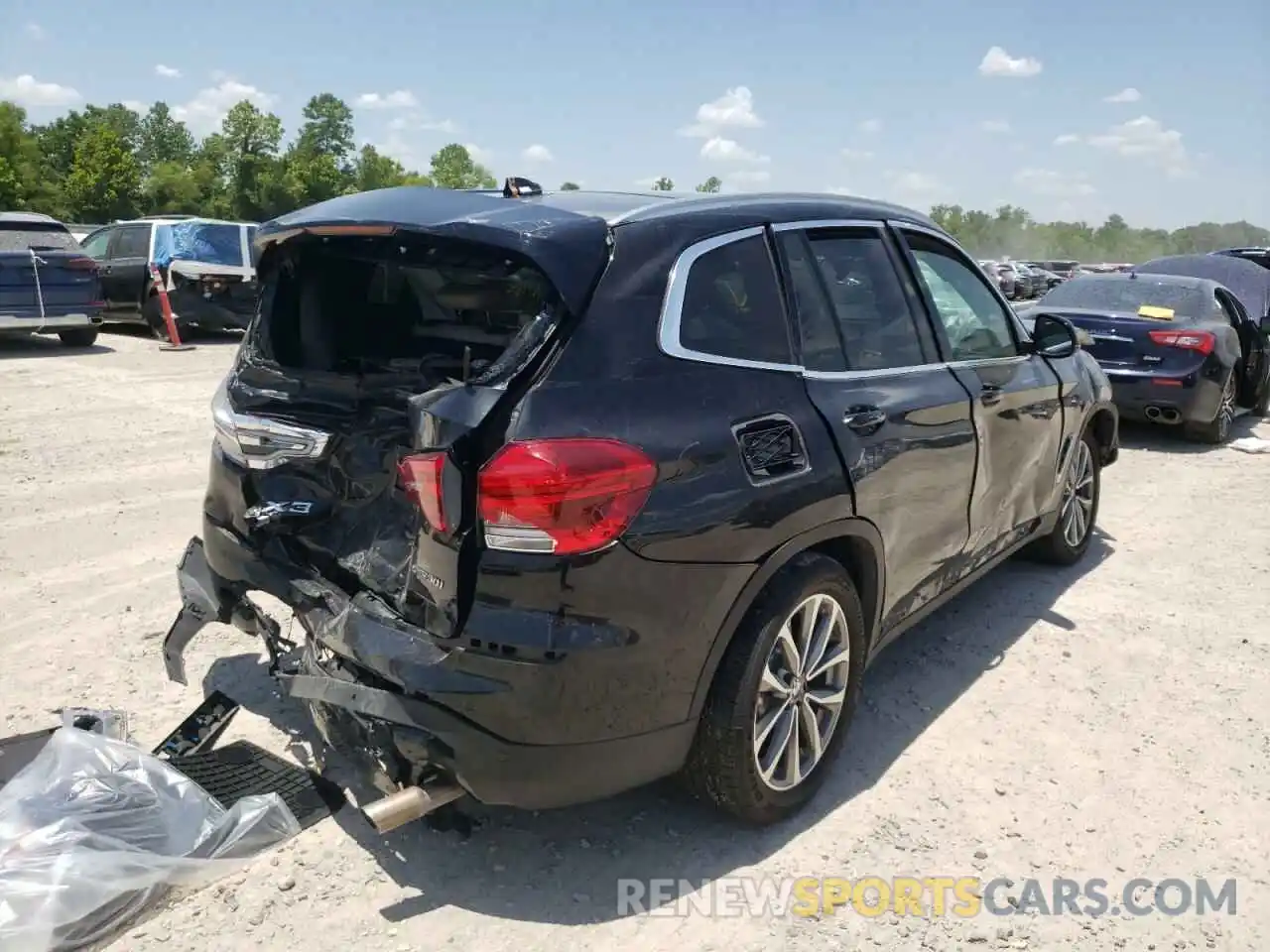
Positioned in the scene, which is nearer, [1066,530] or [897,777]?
[897,777]

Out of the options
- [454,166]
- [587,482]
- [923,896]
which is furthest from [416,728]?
[454,166]

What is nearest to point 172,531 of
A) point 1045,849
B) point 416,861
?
point 416,861

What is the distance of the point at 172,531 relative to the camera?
5.66 metres

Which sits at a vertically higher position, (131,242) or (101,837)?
(131,242)

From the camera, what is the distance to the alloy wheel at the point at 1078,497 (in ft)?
17.0

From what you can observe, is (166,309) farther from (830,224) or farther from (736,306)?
(736,306)

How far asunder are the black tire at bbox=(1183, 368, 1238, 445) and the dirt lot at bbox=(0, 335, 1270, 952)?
299cm

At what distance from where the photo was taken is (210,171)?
3019 inches

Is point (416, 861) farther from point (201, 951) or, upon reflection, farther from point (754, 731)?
point (754, 731)

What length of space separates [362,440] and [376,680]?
0.84 meters

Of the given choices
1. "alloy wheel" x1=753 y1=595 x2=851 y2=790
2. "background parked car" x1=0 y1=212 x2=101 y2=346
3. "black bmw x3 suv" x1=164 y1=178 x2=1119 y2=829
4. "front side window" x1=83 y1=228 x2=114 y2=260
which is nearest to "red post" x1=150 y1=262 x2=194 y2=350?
"background parked car" x1=0 y1=212 x2=101 y2=346

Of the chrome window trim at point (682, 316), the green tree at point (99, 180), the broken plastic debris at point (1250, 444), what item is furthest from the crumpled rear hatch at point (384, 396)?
the green tree at point (99, 180)

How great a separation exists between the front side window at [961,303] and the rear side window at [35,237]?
40.0 ft

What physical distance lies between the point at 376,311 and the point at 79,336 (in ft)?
39.1
